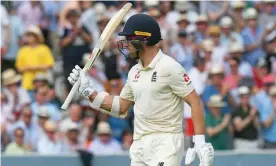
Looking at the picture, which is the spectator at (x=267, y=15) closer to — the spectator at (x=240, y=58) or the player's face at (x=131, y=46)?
the spectator at (x=240, y=58)

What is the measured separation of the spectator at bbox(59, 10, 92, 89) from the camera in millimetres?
15047

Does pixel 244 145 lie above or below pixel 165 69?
below

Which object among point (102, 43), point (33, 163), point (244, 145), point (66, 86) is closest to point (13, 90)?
point (66, 86)

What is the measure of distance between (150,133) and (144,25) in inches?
38.2

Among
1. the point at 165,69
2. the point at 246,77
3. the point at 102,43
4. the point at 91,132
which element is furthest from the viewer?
the point at 246,77

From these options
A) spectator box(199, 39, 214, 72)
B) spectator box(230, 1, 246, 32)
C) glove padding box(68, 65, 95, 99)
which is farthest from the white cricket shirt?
spectator box(230, 1, 246, 32)

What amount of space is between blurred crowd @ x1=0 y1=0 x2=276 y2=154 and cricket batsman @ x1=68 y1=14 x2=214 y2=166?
14.7 ft

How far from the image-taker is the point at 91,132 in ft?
45.1

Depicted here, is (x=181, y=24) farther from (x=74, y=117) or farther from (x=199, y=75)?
(x=74, y=117)

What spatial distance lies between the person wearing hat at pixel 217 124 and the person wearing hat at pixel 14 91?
2.78 m

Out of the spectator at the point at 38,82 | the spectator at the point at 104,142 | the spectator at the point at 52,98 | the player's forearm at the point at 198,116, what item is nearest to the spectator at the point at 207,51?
the spectator at the point at 104,142

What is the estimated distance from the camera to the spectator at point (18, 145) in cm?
1328

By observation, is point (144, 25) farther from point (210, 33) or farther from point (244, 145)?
point (210, 33)

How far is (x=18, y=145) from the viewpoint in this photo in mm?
13367
